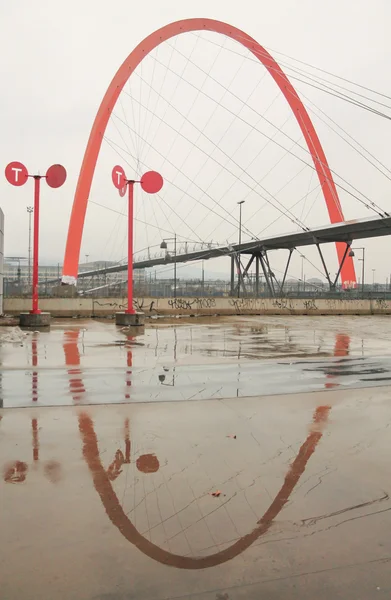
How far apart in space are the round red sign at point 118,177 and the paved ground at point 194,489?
49.2ft

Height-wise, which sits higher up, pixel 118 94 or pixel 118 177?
pixel 118 94

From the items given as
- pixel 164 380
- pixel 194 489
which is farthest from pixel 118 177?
pixel 194 489

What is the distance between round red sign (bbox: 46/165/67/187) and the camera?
2166 centimetres

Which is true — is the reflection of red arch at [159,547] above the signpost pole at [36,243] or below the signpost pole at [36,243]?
below

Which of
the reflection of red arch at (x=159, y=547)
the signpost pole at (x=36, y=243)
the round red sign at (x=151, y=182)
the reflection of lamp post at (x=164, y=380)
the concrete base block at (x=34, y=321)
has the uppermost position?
the round red sign at (x=151, y=182)

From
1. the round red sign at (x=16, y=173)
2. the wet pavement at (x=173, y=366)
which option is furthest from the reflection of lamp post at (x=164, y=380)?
the round red sign at (x=16, y=173)

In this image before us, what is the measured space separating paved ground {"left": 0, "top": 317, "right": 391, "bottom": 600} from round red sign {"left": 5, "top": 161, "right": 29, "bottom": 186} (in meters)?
14.5

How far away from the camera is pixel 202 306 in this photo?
35375mm

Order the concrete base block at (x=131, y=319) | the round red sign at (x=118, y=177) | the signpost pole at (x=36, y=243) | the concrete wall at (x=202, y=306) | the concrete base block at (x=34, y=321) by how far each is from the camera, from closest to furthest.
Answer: the concrete base block at (x=34, y=321) < the signpost pole at (x=36, y=243) < the concrete base block at (x=131, y=319) < the round red sign at (x=118, y=177) < the concrete wall at (x=202, y=306)

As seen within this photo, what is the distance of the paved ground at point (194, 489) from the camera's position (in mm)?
2957

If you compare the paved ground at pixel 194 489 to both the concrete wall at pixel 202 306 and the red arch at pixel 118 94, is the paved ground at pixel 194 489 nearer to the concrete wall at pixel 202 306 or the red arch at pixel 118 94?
the concrete wall at pixel 202 306

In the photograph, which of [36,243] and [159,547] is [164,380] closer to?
[159,547]

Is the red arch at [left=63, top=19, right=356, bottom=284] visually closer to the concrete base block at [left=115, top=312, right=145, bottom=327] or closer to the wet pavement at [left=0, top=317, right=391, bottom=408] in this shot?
the concrete base block at [left=115, top=312, right=145, bottom=327]

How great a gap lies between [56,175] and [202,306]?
16197 millimetres
